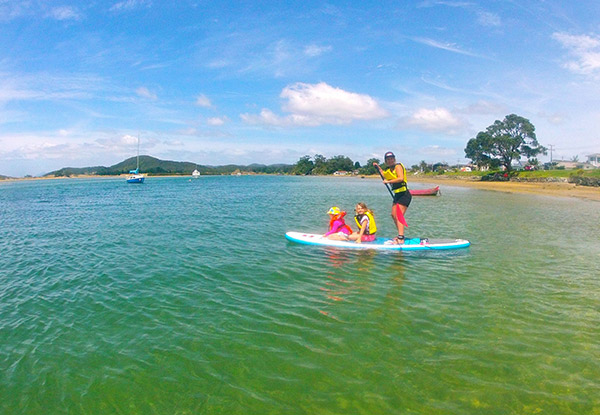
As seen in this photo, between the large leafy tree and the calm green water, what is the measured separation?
257ft

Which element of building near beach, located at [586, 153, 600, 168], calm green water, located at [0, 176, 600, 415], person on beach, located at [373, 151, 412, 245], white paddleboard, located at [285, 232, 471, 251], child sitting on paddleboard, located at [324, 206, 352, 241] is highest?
building near beach, located at [586, 153, 600, 168]

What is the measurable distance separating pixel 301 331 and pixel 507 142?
299 feet

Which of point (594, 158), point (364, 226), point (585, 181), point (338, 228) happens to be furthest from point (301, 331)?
point (594, 158)

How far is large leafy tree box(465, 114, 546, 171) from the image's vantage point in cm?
8238

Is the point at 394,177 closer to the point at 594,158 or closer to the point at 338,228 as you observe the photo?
the point at 338,228

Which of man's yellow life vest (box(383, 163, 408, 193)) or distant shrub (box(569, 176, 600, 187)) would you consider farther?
distant shrub (box(569, 176, 600, 187))

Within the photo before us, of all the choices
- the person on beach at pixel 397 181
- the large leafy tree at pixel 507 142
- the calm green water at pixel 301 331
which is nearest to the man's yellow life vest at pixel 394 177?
the person on beach at pixel 397 181

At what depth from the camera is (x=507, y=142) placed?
82.4m

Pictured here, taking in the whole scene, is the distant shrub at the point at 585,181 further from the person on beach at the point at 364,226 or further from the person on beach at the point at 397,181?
the person on beach at the point at 364,226

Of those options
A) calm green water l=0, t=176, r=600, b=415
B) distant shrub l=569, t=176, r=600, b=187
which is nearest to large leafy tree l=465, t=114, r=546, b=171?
distant shrub l=569, t=176, r=600, b=187

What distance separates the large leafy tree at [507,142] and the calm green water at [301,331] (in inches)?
3078

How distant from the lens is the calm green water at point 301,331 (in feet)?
18.5

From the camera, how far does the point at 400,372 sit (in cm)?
621

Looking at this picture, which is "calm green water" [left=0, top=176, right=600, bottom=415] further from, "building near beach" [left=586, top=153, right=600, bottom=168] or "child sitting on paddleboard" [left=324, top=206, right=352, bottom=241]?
"building near beach" [left=586, top=153, right=600, bottom=168]
